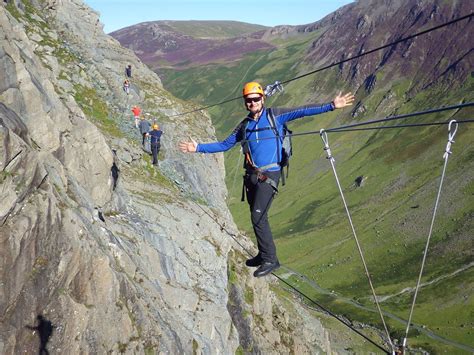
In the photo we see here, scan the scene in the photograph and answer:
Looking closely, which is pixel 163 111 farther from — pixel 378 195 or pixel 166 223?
pixel 378 195

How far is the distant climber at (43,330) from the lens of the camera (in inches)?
989

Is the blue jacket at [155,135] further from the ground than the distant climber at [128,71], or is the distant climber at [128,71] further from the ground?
the distant climber at [128,71]

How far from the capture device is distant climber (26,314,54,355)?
25125 millimetres

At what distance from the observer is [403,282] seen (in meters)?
133

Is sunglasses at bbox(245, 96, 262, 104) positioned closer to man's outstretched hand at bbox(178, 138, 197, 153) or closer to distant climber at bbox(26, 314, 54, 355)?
man's outstretched hand at bbox(178, 138, 197, 153)

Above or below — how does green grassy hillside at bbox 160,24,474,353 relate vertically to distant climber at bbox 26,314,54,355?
above

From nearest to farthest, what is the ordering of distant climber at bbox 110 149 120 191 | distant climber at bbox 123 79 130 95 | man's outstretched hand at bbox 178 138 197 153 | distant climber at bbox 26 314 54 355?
man's outstretched hand at bbox 178 138 197 153
distant climber at bbox 26 314 54 355
distant climber at bbox 110 149 120 191
distant climber at bbox 123 79 130 95

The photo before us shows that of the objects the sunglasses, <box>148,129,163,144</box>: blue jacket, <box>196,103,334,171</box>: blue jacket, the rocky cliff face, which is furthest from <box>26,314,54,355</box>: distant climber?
<box>148,129,163,144</box>: blue jacket

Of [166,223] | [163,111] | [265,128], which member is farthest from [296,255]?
[265,128]

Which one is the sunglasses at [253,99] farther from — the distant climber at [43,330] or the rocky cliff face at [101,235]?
the distant climber at [43,330]

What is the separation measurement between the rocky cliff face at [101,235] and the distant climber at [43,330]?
0.79ft

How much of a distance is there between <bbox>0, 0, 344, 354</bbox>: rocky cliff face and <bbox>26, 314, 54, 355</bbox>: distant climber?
9.5 inches

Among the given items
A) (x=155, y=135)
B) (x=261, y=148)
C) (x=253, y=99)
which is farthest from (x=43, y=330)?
(x=155, y=135)

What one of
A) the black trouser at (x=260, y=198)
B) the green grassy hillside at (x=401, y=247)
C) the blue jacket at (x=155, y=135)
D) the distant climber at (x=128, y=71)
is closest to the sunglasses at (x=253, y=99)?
the black trouser at (x=260, y=198)
